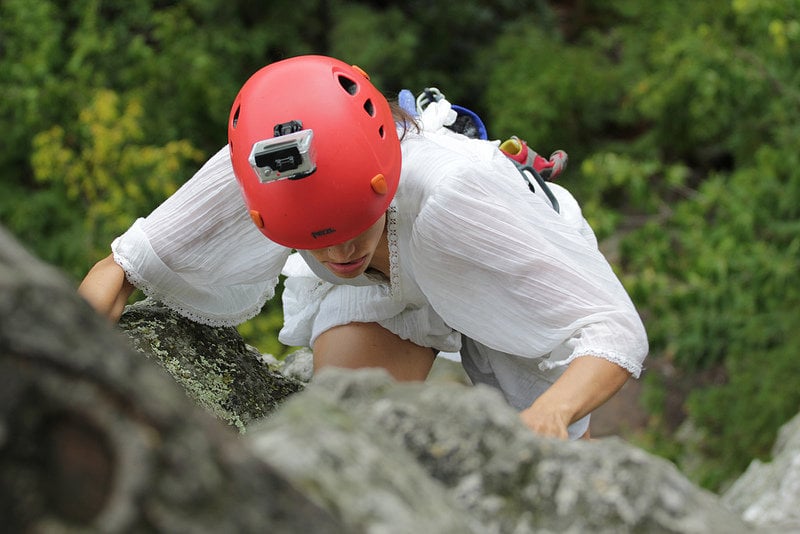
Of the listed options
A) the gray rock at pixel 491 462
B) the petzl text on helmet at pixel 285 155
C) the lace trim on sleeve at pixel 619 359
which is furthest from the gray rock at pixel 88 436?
the lace trim on sleeve at pixel 619 359

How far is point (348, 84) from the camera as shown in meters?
2.57

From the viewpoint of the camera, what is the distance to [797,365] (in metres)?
5.43

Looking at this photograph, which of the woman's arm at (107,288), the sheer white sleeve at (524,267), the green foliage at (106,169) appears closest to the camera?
the sheer white sleeve at (524,267)

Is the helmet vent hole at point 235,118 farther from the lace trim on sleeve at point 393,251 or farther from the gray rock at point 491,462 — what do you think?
the gray rock at point 491,462

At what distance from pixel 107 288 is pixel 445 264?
829 millimetres

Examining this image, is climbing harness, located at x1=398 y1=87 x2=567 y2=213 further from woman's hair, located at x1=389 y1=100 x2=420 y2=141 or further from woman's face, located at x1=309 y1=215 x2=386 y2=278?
woman's face, located at x1=309 y1=215 x2=386 y2=278

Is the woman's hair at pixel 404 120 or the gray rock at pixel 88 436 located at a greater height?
the gray rock at pixel 88 436

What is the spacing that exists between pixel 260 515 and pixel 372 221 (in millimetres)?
1452

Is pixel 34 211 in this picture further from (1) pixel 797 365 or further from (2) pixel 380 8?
(1) pixel 797 365

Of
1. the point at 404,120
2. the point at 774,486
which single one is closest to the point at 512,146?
the point at 404,120

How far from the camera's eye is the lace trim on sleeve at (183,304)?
2865 mm

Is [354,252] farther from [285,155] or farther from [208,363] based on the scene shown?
[208,363]

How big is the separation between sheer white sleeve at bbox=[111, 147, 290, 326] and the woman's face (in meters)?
0.30

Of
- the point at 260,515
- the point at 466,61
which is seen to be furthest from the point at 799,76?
the point at 260,515
